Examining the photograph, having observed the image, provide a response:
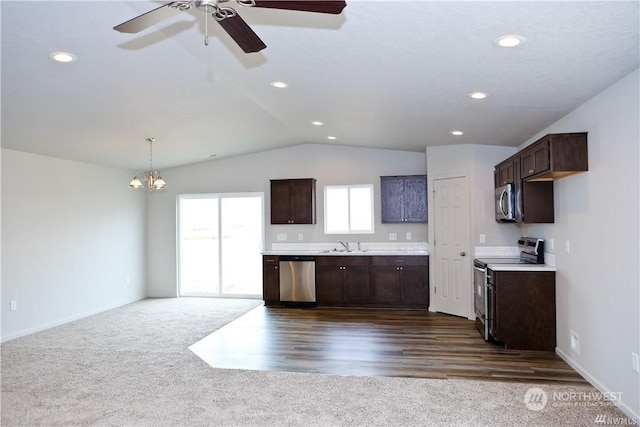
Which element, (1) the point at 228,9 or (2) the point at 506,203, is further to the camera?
(2) the point at 506,203

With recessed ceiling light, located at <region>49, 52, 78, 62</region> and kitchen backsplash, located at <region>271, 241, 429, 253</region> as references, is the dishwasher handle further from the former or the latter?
recessed ceiling light, located at <region>49, 52, 78, 62</region>

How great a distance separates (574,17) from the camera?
2.27 meters

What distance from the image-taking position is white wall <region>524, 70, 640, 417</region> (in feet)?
9.85

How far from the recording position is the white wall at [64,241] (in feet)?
18.3

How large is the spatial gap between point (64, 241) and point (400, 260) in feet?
16.6

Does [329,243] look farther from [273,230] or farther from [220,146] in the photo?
[220,146]

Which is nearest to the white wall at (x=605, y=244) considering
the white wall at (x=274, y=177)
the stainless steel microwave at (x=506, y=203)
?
the stainless steel microwave at (x=506, y=203)

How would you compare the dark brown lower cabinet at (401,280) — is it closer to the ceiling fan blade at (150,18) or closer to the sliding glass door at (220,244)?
the sliding glass door at (220,244)

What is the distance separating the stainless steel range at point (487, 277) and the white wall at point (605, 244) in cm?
54

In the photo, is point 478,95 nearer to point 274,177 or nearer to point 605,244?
point 605,244

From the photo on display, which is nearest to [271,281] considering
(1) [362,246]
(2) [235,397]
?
(1) [362,246]

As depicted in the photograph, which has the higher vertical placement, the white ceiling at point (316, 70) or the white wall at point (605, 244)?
the white ceiling at point (316, 70)

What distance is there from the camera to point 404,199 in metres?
7.25

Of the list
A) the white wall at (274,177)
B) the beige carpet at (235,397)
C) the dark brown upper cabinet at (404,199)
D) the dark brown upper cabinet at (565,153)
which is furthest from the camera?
the white wall at (274,177)
